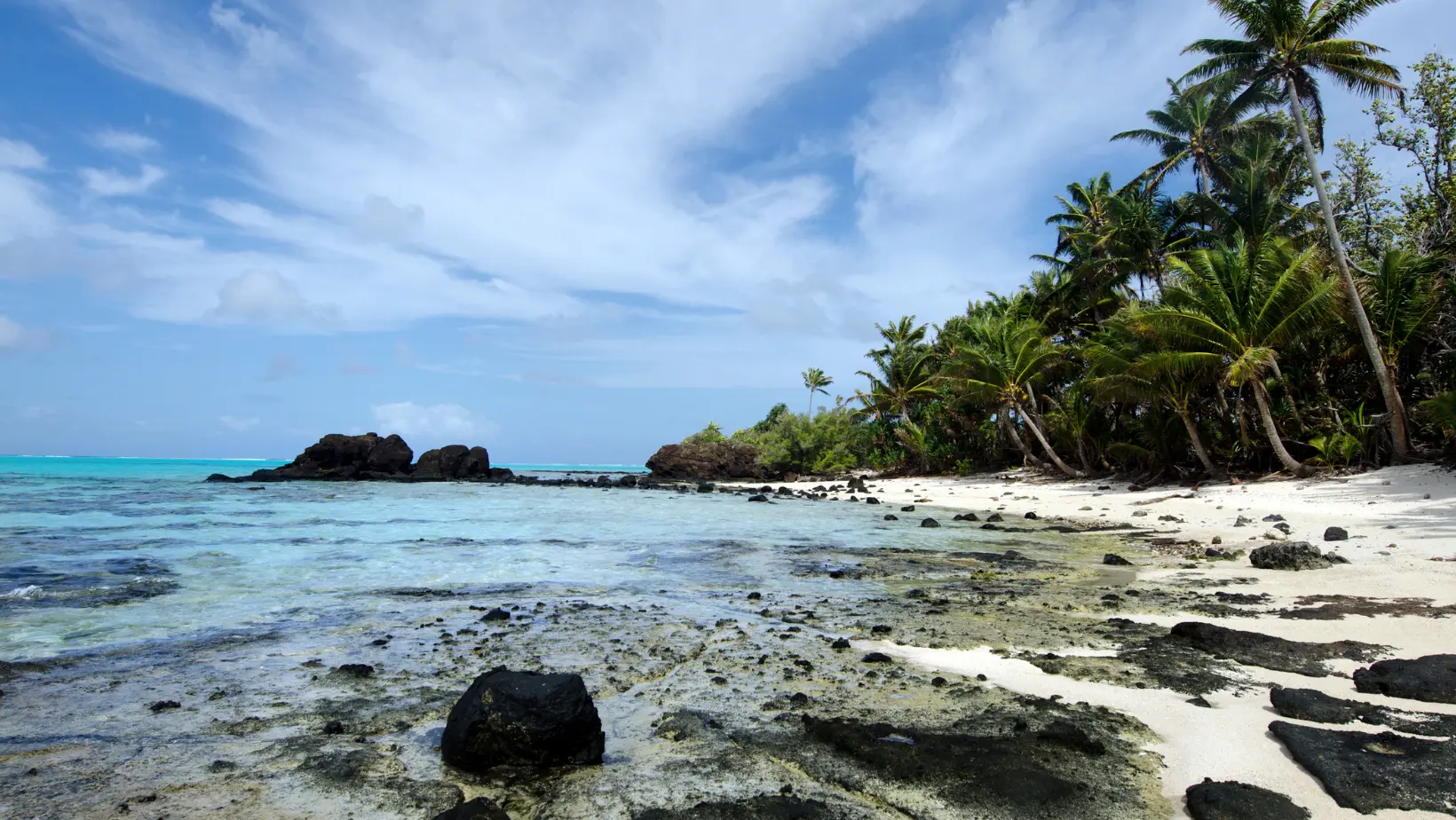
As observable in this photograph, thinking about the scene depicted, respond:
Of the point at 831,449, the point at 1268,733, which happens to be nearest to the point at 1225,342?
the point at 1268,733

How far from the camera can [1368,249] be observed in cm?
2648

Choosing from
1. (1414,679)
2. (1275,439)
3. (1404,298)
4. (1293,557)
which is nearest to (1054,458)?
(1275,439)

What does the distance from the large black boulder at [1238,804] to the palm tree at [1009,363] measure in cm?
2925

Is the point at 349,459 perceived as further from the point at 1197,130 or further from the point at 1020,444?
the point at 1197,130

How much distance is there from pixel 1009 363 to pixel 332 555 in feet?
87.7

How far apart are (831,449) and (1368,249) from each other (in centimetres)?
3112

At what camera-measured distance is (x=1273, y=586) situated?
8.28 metres

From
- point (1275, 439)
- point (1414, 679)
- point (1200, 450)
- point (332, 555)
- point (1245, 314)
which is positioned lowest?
point (332, 555)

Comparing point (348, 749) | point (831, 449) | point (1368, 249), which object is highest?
point (1368, 249)

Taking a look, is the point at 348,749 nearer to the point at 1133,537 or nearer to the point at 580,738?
the point at 580,738

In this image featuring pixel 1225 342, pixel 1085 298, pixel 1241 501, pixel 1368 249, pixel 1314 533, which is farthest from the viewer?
pixel 1085 298

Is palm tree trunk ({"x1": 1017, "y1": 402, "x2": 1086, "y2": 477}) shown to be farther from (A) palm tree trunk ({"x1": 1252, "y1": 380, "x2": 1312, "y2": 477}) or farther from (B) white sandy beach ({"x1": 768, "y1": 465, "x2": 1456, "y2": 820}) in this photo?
(A) palm tree trunk ({"x1": 1252, "y1": 380, "x2": 1312, "y2": 477})

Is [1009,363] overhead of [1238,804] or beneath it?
overhead

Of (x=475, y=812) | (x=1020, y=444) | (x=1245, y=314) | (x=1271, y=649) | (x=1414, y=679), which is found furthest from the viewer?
(x=1020, y=444)
